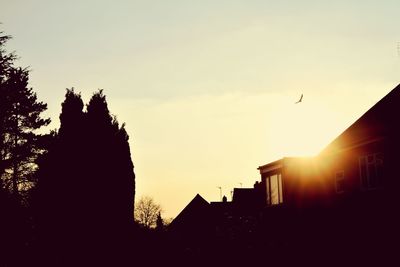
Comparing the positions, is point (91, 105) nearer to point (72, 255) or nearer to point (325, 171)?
point (72, 255)

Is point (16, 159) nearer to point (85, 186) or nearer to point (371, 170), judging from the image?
point (85, 186)

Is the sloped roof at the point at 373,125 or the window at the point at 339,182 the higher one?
the sloped roof at the point at 373,125

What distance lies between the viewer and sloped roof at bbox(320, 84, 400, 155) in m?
22.4

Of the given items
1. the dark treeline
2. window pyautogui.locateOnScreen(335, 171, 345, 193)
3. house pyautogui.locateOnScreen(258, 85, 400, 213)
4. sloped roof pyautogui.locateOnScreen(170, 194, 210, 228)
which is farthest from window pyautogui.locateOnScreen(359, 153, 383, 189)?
sloped roof pyautogui.locateOnScreen(170, 194, 210, 228)

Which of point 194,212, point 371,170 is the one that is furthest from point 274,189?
point 194,212

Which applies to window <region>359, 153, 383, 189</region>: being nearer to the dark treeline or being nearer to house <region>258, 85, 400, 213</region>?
house <region>258, 85, 400, 213</region>

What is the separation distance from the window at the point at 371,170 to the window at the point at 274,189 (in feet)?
24.0

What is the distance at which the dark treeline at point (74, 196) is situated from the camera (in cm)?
2350

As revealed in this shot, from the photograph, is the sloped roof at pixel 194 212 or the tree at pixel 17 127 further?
the sloped roof at pixel 194 212

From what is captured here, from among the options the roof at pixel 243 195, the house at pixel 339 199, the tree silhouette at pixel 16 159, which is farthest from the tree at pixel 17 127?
the roof at pixel 243 195

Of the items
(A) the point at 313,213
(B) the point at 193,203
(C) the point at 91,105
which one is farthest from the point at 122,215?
(B) the point at 193,203

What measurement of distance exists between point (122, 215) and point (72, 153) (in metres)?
4.38

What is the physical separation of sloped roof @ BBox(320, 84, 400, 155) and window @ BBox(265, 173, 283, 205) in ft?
14.6

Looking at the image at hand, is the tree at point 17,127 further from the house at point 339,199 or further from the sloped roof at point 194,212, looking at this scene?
the sloped roof at point 194,212
